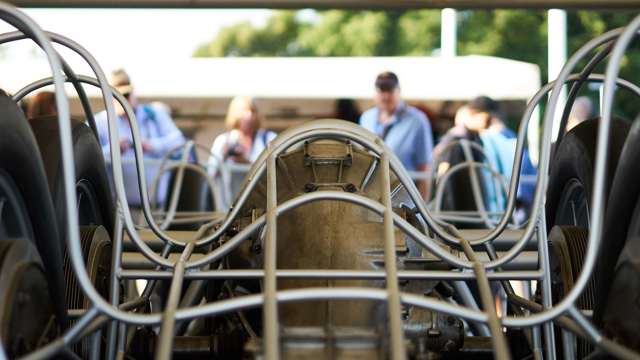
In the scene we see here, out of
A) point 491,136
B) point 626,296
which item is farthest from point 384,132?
point 626,296

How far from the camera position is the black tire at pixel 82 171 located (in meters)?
3.95

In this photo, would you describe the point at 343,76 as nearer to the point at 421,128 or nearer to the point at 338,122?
the point at 421,128

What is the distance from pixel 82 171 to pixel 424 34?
2973 cm

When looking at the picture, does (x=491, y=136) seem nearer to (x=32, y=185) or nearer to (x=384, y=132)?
(x=384, y=132)

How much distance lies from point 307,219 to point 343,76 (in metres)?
15.4

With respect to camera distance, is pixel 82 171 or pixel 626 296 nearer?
pixel 626 296

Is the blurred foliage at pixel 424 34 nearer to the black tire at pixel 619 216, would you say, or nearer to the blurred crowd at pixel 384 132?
the blurred crowd at pixel 384 132

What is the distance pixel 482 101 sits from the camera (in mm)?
10945

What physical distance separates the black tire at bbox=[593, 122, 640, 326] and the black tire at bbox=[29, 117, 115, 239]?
1.70 meters

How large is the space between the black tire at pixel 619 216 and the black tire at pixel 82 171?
5.59 feet

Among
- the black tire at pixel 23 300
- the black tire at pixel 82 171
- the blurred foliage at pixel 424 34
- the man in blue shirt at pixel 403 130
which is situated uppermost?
the blurred foliage at pixel 424 34

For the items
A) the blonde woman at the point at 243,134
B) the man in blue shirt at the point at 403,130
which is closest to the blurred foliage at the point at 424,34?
the blonde woman at the point at 243,134

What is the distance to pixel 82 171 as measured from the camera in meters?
4.21

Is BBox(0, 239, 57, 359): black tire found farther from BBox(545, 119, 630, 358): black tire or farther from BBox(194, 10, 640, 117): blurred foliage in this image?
BBox(194, 10, 640, 117): blurred foliage
